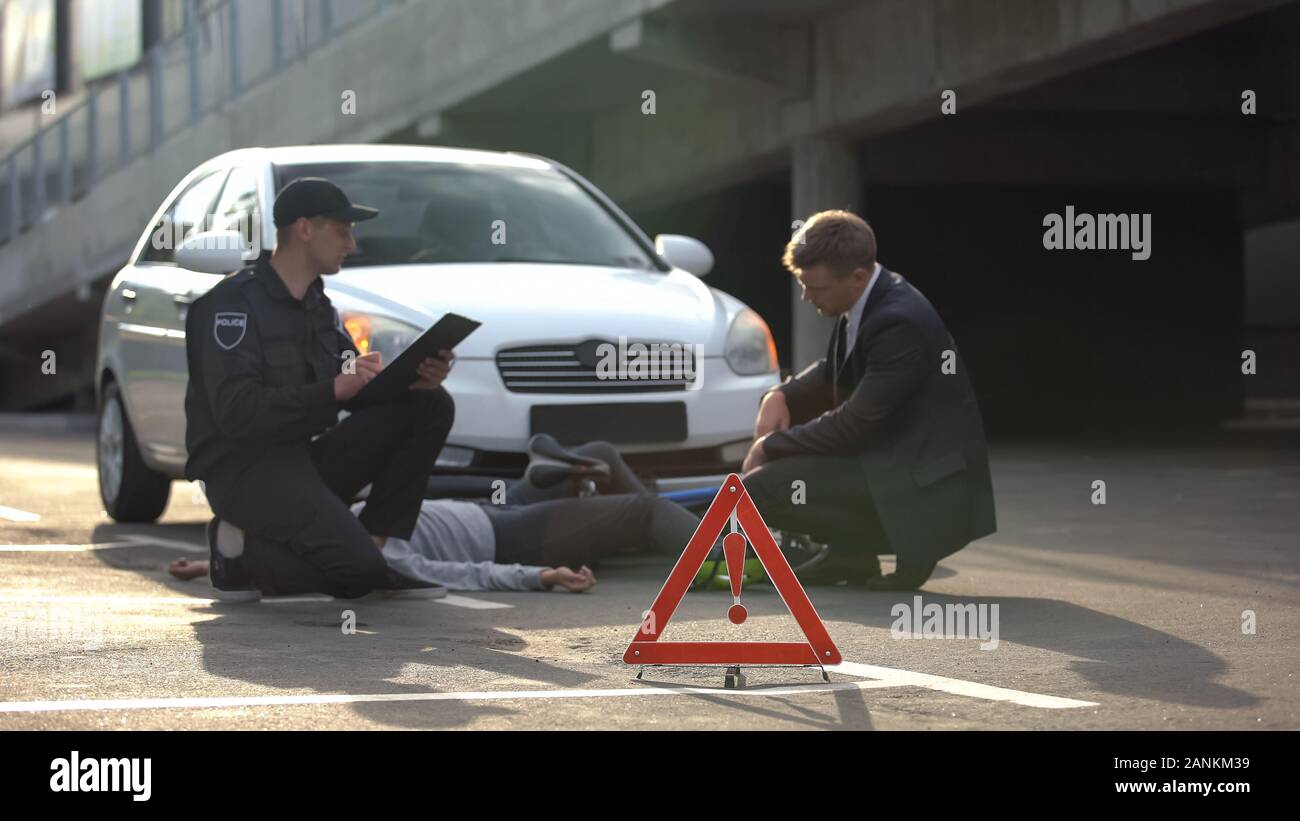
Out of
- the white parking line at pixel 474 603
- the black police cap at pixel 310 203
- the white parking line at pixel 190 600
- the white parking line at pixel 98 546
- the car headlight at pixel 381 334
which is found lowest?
the white parking line at pixel 474 603

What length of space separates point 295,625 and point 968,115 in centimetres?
1725

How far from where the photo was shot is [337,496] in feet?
24.8

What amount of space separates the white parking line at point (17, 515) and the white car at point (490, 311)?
15.7 inches

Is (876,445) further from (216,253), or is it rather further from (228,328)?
(216,253)

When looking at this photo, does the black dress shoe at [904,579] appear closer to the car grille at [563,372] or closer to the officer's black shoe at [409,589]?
the car grille at [563,372]

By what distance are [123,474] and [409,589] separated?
363cm

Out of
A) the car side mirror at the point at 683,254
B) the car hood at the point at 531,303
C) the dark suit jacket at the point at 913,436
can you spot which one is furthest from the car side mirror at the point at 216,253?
the dark suit jacket at the point at 913,436

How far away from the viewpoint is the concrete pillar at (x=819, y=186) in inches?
798

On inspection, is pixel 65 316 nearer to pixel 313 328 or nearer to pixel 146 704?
pixel 313 328

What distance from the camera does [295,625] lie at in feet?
22.4

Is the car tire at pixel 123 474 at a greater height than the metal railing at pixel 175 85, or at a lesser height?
lesser

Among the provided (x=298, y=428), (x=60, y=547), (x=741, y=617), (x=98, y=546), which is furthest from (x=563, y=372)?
(x=741, y=617)

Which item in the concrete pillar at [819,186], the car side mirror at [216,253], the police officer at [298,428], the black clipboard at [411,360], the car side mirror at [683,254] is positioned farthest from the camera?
the concrete pillar at [819,186]
